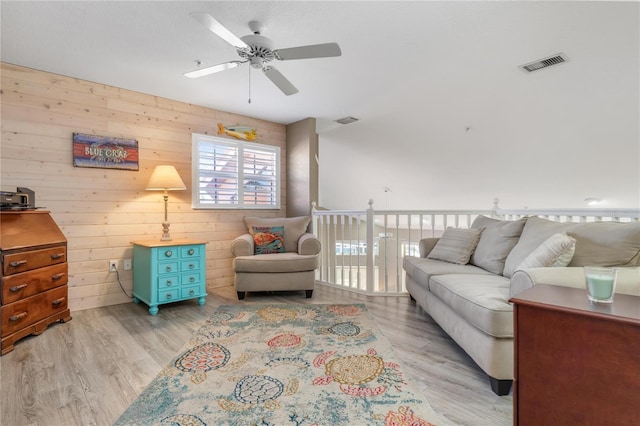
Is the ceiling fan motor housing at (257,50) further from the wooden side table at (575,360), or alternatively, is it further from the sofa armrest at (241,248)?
the wooden side table at (575,360)

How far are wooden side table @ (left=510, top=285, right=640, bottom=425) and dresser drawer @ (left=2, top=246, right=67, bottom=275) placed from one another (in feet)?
10.3

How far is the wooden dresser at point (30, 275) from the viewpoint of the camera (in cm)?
214

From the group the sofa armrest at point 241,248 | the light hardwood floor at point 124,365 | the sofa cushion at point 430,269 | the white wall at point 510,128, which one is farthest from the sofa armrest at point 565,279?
the sofa armrest at point 241,248

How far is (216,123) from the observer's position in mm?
3898

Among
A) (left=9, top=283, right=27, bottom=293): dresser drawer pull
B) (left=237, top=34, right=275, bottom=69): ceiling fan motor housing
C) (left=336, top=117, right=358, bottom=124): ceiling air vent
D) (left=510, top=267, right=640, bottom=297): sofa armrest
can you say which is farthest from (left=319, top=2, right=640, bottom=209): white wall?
(left=9, top=283, right=27, bottom=293): dresser drawer pull

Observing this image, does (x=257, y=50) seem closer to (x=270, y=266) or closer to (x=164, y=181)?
(x=164, y=181)

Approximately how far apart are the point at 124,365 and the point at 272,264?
1572 millimetres

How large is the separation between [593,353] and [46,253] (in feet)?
11.4

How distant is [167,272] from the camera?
296cm

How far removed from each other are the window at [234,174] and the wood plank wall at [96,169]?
5.5 inches

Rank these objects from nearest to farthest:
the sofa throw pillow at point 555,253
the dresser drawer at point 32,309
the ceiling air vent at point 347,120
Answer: the sofa throw pillow at point 555,253 < the dresser drawer at point 32,309 < the ceiling air vent at point 347,120

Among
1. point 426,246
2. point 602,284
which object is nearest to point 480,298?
point 602,284

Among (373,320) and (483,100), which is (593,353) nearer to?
(373,320)

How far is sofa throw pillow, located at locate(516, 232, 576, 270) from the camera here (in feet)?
5.55
